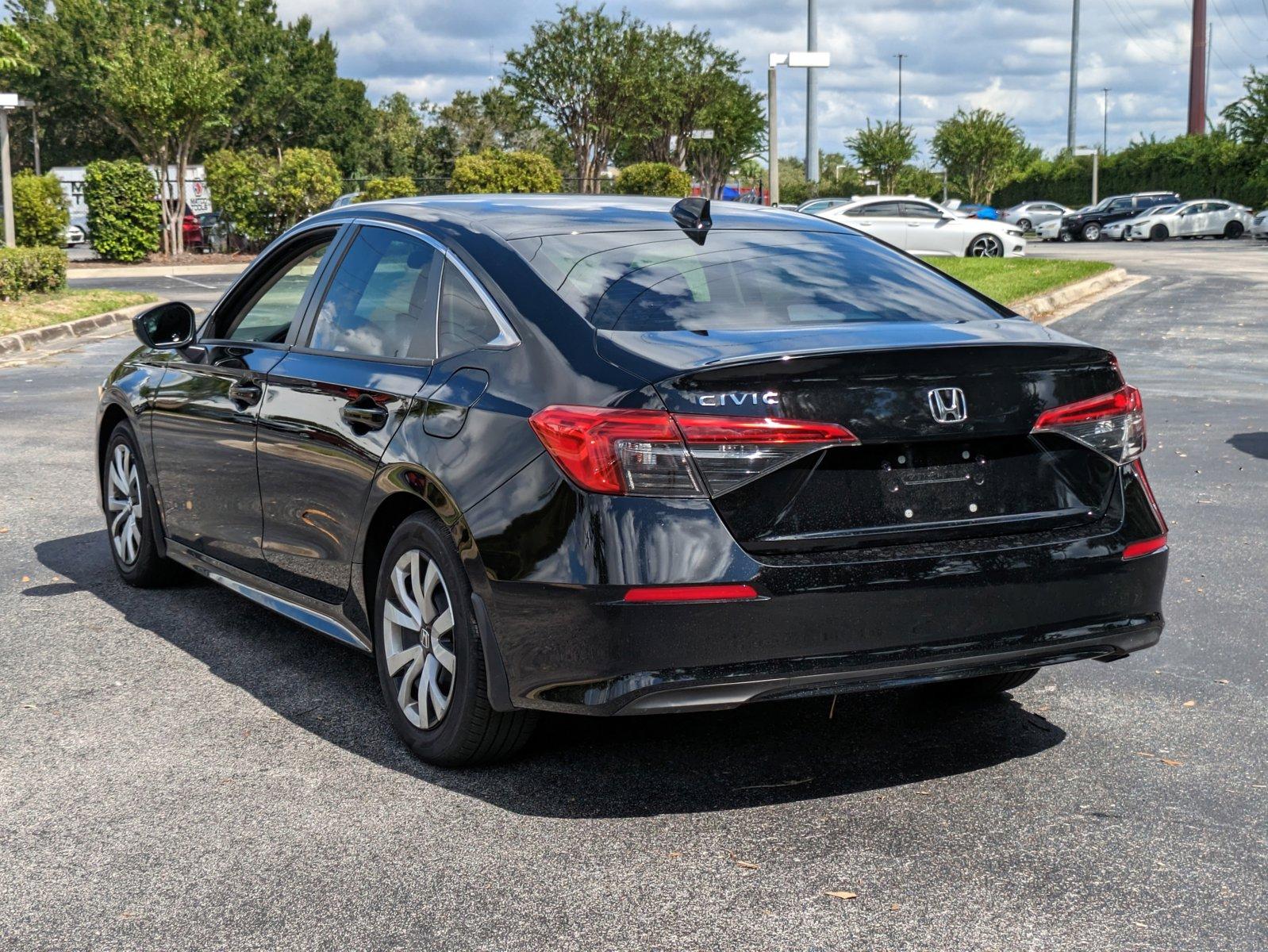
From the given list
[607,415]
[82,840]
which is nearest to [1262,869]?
[607,415]

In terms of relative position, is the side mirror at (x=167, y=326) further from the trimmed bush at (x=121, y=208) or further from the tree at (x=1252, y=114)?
the tree at (x=1252, y=114)

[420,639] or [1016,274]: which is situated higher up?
[1016,274]

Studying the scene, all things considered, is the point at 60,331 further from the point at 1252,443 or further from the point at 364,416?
the point at 364,416

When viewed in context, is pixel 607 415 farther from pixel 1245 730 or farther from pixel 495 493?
pixel 1245 730

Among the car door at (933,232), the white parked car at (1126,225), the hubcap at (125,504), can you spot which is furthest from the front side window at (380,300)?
the white parked car at (1126,225)

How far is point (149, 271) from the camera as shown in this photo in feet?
118

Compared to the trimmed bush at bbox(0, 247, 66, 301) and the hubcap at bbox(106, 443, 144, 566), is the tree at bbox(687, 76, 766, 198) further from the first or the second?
the hubcap at bbox(106, 443, 144, 566)

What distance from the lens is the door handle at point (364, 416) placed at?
4492 millimetres

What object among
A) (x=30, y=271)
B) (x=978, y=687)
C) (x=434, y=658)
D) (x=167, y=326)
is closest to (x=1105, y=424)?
(x=978, y=687)

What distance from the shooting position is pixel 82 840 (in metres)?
3.86

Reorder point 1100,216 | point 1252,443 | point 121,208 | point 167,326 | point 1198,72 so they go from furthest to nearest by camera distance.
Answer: point 1198,72 < point 1100,216 < point 121,208 < point 1252,443 < point 167,326

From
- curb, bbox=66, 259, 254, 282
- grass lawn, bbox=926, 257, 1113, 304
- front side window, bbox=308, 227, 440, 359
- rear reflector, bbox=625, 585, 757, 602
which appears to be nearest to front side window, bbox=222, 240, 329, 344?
front side window, bbox=308, 227, 440, 359

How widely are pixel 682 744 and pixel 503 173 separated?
40978mm

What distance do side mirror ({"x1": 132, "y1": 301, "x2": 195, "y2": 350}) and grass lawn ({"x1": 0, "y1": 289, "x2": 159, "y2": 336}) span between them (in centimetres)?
1405
